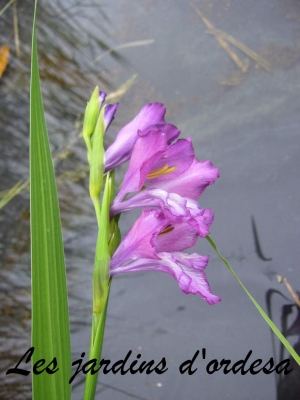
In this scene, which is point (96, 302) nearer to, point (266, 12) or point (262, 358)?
point (262, 358)

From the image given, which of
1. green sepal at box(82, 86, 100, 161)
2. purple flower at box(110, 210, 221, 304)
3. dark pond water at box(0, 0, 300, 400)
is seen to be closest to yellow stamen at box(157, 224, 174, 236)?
purple flower at box(110, 210, 221, 304)

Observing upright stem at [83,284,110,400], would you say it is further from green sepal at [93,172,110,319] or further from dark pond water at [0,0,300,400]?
dark pond water at [0,0,300,400]

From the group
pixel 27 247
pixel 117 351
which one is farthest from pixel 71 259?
pixel 117 351

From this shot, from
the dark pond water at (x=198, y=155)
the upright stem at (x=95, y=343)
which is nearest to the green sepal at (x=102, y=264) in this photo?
the upright stem at (x=95, y=343)

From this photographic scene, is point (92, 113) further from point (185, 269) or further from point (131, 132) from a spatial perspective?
point (185, 269)

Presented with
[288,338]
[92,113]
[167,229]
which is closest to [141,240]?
[167,229]
